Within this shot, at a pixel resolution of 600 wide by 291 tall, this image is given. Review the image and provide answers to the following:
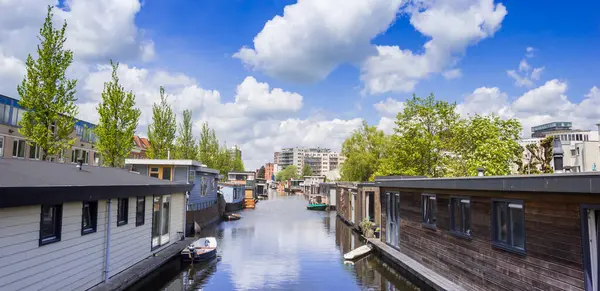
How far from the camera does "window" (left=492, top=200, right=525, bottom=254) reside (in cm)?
1132

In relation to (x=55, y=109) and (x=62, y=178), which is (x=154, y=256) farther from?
(x=55, y=109)

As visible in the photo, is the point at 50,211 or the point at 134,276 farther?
the point at 134,276

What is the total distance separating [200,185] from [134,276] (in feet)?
76.2

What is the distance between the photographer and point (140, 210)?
1819cm

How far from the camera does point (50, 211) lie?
1169 centimetres

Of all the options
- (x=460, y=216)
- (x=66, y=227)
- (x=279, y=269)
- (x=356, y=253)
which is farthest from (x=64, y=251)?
(x=356, y=253)

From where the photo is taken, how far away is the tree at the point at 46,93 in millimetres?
26359

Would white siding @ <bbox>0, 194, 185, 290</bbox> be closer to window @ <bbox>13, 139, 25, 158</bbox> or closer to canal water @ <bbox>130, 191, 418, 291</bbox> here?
canal water @ <bbox>130, 191, 418, 291</bbox>

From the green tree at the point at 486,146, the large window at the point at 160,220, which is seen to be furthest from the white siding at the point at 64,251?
the green tree at the point at 486,146

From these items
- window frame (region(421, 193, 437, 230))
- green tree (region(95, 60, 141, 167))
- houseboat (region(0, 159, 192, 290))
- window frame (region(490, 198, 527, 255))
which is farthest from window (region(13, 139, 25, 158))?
window frame (region(490, 198, 527, 255))

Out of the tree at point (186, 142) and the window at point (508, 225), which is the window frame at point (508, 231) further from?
the tree at point (186, 142)

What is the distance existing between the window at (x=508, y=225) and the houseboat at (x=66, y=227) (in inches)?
502

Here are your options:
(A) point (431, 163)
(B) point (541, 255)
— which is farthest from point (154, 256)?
(A) point (431, 163)

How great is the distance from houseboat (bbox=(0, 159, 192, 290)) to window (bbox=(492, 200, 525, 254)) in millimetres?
12756
